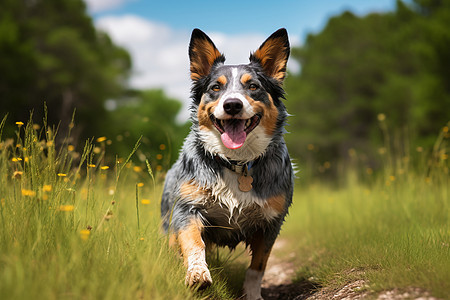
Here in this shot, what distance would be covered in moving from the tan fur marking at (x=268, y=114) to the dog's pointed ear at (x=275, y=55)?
1.16 ft

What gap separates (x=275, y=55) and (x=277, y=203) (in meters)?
1.48

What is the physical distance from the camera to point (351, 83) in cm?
2564

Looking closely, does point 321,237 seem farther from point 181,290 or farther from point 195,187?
point 181,290

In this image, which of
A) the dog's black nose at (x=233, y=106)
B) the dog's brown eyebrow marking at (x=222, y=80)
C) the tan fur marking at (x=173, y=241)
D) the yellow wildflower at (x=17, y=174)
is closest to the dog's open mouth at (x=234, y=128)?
the dog's black nose at (x=233, y=106)

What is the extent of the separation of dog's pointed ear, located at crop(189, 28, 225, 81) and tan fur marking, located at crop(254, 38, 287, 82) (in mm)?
410

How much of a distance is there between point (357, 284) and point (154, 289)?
5.58 feet

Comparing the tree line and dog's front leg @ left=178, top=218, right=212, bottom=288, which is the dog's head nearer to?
dog's front leg @ left=178, top=218, right=212, bottom=288

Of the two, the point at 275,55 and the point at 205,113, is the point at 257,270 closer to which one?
the point at 205,113

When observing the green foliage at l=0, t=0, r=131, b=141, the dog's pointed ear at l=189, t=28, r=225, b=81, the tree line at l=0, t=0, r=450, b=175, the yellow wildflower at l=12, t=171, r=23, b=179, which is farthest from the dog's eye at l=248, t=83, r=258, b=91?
the green foliage at l=0, t=0, r=131, b=141

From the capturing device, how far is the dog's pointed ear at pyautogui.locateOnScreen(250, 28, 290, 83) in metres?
Result: 4.21

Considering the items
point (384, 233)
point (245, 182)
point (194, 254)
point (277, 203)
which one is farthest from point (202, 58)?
point (384, 233)

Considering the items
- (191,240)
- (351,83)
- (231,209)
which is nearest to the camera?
(191,240)

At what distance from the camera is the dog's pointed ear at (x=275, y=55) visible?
166 inches

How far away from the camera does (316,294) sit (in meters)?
3.91
